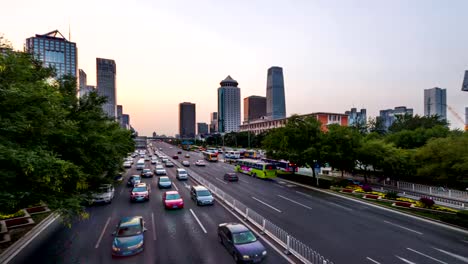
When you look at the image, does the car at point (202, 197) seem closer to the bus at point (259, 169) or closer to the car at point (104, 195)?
the car at point (104, 195)

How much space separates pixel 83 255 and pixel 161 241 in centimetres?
422

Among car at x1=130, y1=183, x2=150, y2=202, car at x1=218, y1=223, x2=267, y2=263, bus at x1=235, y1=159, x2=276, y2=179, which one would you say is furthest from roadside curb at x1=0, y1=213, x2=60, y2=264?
bus at x1=235, y1=159, x2=276, y2=179

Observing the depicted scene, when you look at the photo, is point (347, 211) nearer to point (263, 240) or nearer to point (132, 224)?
point (263, 240)

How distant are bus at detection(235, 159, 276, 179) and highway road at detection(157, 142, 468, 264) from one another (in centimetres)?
1495

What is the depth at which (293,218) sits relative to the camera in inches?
843

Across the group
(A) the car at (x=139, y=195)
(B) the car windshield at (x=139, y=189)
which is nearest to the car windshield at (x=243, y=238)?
(A) the car at (x=139, y=195)

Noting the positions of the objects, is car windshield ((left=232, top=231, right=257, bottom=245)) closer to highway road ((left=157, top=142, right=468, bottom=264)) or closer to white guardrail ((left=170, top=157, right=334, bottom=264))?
white guardrail ((left=170, top=157, right=334, bottom=264))

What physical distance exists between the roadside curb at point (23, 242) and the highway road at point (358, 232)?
16618 mm

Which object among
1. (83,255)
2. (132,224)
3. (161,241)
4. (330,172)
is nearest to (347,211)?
(161,241)

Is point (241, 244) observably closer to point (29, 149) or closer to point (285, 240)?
point (285, 240)

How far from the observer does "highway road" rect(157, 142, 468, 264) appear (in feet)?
47.3

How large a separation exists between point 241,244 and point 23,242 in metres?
13.8

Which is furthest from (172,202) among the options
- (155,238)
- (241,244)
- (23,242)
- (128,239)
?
(241,244)

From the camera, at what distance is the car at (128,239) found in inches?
536
